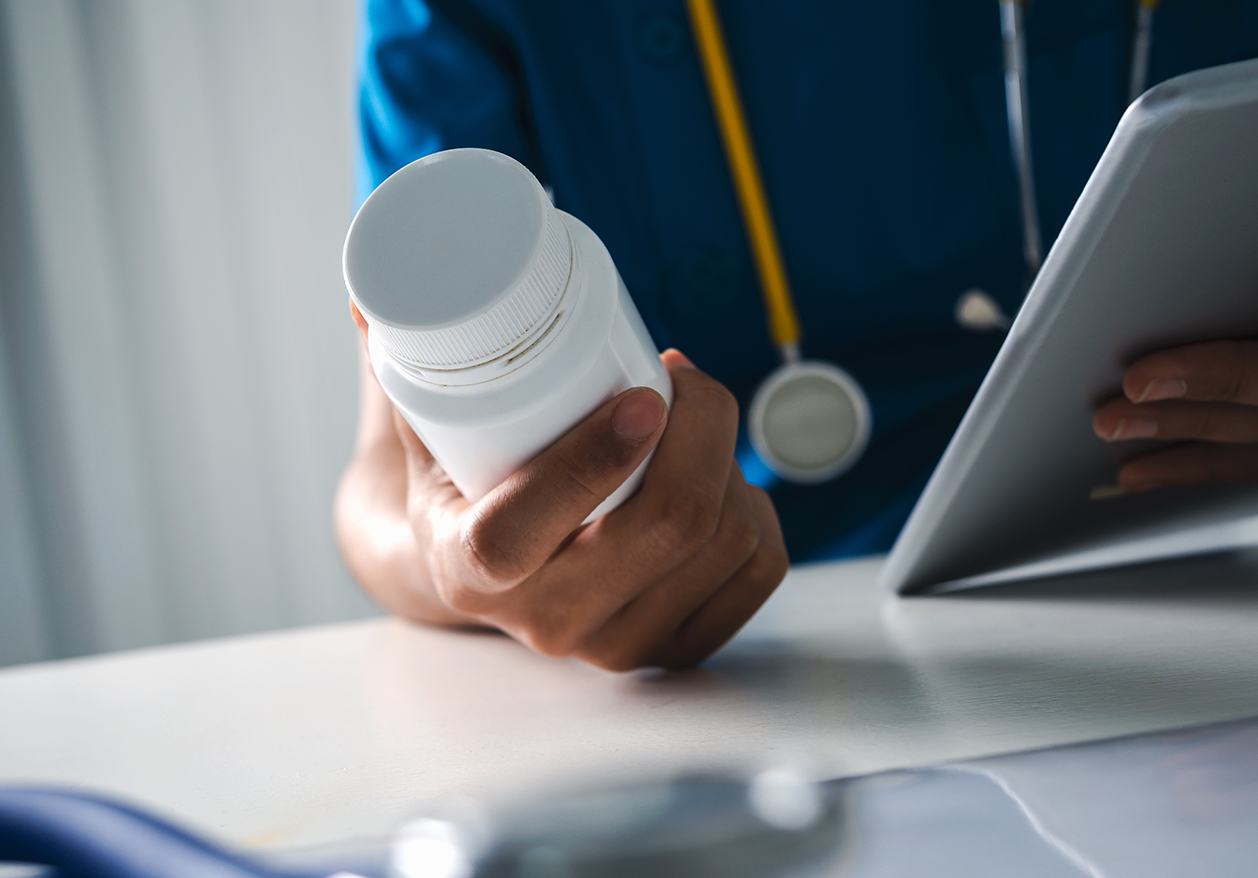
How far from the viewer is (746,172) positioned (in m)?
0.65

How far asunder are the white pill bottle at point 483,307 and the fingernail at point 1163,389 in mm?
188

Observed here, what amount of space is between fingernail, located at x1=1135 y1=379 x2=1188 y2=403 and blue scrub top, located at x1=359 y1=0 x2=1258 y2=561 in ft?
1.19

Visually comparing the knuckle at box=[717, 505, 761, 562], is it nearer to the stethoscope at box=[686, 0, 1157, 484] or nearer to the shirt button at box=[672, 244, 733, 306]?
the stethoscope at box=[686, 0, 1157, 484]

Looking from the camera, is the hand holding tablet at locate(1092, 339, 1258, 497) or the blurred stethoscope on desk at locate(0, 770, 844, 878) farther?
the hand holding tablet at locate(1092, 339, 1258, 497)

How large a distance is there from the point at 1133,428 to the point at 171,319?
1526 millimetres

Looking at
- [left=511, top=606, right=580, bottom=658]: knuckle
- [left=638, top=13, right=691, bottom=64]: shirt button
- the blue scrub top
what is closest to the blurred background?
the blue scrub top

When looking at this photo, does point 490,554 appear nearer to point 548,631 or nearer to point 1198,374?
point 548,631

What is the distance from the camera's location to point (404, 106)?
0.69 meters

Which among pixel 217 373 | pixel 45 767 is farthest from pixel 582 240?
pixel 217 373

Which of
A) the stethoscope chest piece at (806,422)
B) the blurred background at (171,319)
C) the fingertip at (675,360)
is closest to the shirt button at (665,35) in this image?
the stethoscope chest piece at (806,422)

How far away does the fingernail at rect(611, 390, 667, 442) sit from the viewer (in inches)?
10.0

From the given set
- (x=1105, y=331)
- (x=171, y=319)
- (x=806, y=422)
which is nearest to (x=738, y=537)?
(x=1105, y=331)

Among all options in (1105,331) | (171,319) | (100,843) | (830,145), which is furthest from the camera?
(171,319)

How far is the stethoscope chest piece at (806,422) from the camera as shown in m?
0.59
